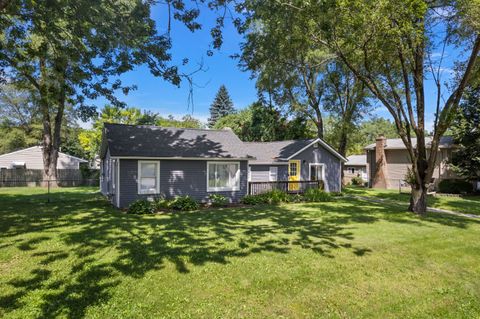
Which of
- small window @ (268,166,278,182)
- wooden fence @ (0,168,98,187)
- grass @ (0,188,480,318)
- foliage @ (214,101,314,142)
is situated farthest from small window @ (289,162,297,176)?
wooden fence @ (0,168,98,187)

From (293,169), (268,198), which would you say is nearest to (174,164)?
(268,198)

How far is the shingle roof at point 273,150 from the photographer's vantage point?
20453mm

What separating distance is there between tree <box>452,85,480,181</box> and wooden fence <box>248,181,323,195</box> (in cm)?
1067

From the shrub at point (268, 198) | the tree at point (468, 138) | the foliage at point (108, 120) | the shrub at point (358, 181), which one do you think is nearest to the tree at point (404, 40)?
the shrub at point (268, 198)

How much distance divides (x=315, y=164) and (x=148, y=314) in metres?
18.7

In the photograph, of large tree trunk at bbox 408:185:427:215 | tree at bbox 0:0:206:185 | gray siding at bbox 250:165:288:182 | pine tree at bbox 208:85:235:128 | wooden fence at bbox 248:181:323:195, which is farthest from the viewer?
pine tree at bbox 208:85:235:128

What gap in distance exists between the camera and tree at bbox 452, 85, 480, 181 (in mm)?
20953

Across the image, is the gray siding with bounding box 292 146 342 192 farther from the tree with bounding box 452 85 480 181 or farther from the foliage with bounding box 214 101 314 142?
the foliage with bounding box 214 101 314 142

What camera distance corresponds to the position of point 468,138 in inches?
839

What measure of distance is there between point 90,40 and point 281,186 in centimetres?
1320

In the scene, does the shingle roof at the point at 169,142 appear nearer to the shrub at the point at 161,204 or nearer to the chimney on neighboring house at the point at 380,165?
the shrub at the point at 161,204

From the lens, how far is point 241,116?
36531 millimetres

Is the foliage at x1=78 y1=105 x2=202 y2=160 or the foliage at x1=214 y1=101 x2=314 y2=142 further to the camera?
the foliage at x1=78 y1=105 x2=202 y2=160

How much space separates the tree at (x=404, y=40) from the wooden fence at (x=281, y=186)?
23.9 feet
